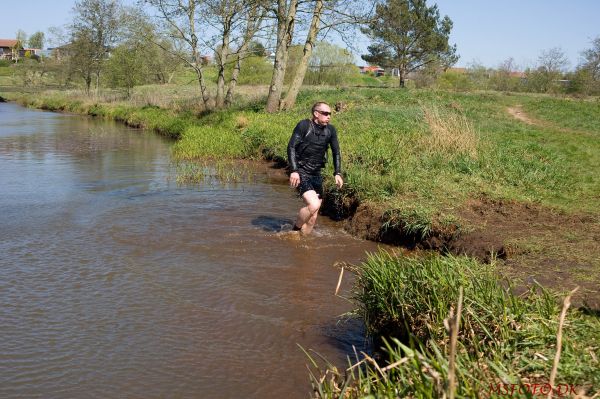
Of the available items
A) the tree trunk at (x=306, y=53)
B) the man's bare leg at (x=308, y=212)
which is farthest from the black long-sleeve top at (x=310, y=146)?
the tree trunk at (x=306, y=53)

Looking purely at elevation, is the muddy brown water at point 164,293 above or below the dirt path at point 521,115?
below

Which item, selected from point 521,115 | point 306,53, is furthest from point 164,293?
point 521,115

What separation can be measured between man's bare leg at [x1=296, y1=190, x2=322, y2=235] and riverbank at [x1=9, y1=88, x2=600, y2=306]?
3.10 ft

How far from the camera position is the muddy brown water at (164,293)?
5.15 meters

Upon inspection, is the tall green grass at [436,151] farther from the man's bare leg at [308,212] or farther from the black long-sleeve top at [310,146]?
the black long-sleeve top at [310,146]

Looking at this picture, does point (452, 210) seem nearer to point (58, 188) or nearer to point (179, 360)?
point (179, 360)

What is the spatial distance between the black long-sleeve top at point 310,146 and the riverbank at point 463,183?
1.47 meters

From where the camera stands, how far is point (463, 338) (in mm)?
4555

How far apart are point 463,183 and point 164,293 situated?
6.22 meters

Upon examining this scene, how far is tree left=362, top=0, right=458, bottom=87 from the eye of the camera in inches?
1969

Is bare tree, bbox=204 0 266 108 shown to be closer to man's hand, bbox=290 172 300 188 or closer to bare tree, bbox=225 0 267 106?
bare tree, bbox=225 0 267 106

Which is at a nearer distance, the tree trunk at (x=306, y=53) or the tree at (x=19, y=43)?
the tree trunk at (x=306, y=53)

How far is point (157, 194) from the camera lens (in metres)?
12.9

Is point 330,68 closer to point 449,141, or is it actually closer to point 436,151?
point 449,141
